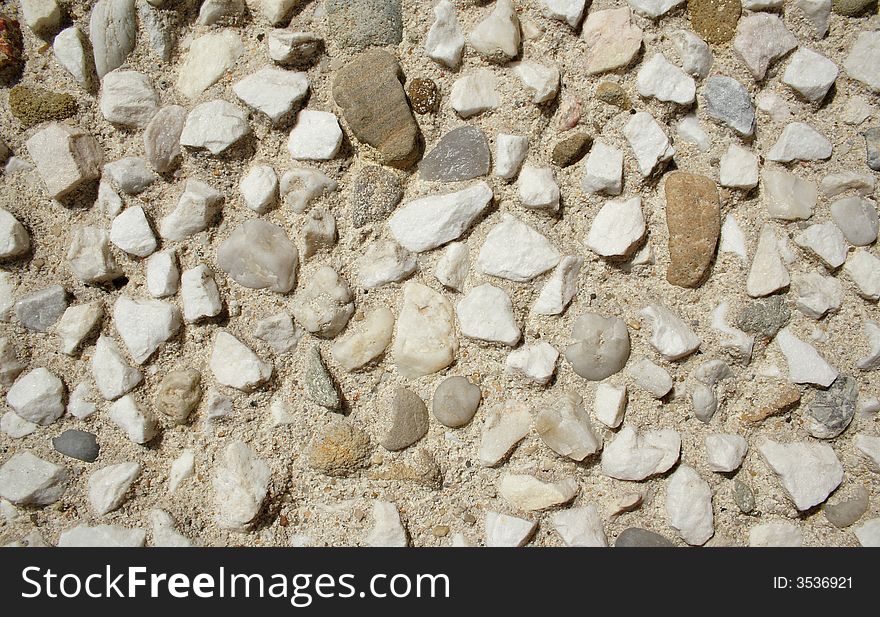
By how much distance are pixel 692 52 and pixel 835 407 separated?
1.67 feet

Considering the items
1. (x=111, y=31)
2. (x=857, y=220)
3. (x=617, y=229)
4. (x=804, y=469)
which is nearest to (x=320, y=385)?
(x=617, y=229)

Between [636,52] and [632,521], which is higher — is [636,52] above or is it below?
above

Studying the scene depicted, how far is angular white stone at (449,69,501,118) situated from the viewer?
0.98 metres

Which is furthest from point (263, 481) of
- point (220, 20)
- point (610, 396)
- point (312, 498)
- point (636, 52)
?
point (636, 52)

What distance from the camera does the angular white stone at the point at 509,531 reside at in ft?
3.11

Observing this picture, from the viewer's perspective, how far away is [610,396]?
965mm

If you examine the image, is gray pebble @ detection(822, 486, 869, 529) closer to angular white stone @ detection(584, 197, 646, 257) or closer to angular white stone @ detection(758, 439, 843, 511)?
angular white stone @ detection(758, 439, 843, 511)

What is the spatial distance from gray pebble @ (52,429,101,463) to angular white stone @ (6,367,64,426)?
0.03 m

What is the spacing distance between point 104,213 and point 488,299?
1.73 feet

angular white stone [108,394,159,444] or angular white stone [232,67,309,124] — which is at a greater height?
angular white stone [232,67,309,124]

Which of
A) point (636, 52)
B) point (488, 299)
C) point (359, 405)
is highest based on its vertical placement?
point (636, 52)

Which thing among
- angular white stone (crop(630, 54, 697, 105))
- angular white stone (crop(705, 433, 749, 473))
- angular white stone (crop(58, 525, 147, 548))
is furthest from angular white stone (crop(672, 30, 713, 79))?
angular white stone (crop(58, 525, 147, 548))

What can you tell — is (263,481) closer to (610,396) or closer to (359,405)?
(359,405)

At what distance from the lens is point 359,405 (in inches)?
38.5
